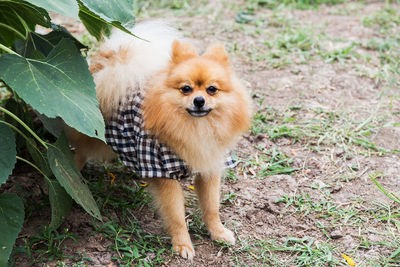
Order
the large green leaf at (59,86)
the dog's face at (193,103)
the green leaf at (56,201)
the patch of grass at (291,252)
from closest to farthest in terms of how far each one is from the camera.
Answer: the large green leaf at (59,86)
the green leaf at (56,201)
the dog's face at (193,103)
the patch of grass at (291,252)

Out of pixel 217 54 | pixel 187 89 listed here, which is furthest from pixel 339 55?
pixel 187 89

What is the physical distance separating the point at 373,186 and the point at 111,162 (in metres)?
1.86

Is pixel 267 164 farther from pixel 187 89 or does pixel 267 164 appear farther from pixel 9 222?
pixel 9 222

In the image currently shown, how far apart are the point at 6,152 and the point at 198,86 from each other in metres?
1.01

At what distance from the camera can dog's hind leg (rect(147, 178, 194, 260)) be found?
2.72 metres

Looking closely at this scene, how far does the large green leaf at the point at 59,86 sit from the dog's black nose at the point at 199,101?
574mm

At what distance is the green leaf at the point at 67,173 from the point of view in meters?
2.27

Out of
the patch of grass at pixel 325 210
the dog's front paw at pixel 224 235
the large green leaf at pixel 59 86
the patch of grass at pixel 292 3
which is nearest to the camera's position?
the large green leaf at pixel 59 86

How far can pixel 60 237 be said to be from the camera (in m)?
2.67

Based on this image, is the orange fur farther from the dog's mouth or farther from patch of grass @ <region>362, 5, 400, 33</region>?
patch of grass @ <region>362, 5, 400, 33</region>

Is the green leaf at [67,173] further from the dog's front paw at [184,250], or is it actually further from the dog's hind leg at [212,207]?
the dog's hind leg at [212,207]

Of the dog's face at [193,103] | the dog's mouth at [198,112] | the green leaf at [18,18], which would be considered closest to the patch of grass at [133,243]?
the dog's face at [193,103]

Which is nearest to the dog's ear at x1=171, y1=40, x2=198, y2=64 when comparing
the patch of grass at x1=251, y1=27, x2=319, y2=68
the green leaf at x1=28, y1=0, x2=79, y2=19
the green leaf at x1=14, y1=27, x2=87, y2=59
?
the green leaf at x1=14, y1=27, x2=87, y2=59

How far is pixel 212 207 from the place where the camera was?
2844 millimetres
